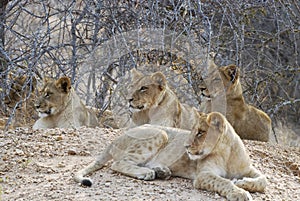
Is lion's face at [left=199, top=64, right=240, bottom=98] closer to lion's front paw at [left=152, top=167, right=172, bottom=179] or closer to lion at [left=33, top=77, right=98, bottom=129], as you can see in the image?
lion at [left=33, top=77, right=98, bottom=129]

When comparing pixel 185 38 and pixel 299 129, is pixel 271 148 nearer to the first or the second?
pixel 185 38

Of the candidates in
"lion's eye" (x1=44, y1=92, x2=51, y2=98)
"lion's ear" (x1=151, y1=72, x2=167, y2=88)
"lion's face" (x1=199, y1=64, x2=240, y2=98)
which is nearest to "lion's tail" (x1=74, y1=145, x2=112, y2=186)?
"lion's ear" (x1=151, y1=72, x2=167, y2=88)

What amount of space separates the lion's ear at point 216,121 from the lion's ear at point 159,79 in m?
1.82

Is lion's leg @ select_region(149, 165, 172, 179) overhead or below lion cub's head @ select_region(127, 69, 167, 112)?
below

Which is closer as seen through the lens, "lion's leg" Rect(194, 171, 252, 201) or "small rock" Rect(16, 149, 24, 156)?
"lion's leg" Rect(194, 171, 252, 201)

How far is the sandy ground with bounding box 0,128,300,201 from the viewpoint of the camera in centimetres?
447

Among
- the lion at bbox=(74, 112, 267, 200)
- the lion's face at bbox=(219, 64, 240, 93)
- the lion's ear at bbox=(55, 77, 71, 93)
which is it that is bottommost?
the lion at bbox=(74, 112, 267, 200)

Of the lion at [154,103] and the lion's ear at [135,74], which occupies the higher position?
the lion's ear at [135,74]

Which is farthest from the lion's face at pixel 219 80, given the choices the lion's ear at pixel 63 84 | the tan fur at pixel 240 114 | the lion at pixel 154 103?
the lion's ear at pixel 63 84

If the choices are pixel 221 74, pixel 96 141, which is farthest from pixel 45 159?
pixel 221 74

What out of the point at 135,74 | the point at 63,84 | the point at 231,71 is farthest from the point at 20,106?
the point at 231,71

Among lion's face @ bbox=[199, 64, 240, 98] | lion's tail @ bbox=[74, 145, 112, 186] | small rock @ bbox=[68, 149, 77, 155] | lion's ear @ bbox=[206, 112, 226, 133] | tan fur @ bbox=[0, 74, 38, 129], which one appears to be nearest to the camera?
lion's tail @ bbox=[74, 145, 112, 186]

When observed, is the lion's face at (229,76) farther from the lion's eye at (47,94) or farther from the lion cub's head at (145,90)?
the lion's eye at (47,94)

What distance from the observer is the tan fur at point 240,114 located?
23.9 ft
